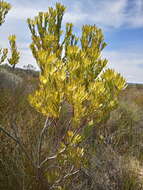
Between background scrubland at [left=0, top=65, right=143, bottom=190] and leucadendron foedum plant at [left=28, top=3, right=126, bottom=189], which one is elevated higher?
leucadendron foedum plant at [left=28, top=3, right=126, bottom=189]

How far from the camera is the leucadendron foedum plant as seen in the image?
1.61m

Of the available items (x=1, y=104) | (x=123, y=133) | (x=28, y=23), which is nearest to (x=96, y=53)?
(x=28, y=23)

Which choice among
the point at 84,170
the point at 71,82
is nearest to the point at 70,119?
the point at 71,82

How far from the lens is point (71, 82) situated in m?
1.61

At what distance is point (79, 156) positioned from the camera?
6.04ft

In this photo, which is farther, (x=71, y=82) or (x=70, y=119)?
(x=70, y=119)

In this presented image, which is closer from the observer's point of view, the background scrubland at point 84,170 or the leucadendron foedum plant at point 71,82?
the leucadendron foedum plant at point 71,82

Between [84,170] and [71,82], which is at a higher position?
[71,82]

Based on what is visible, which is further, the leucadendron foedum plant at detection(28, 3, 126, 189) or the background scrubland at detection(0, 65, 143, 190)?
the background scrubland at detection(0, 65, 143, 190)

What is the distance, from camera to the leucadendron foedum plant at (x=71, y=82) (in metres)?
1.61

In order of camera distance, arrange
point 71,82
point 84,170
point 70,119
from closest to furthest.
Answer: point 71,82 → point 70,119 → point 84,170

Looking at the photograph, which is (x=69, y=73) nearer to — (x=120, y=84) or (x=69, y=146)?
(x=120, y=84)

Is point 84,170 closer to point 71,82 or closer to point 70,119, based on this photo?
point 70,119

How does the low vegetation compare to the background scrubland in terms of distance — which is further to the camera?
the background scrubland
